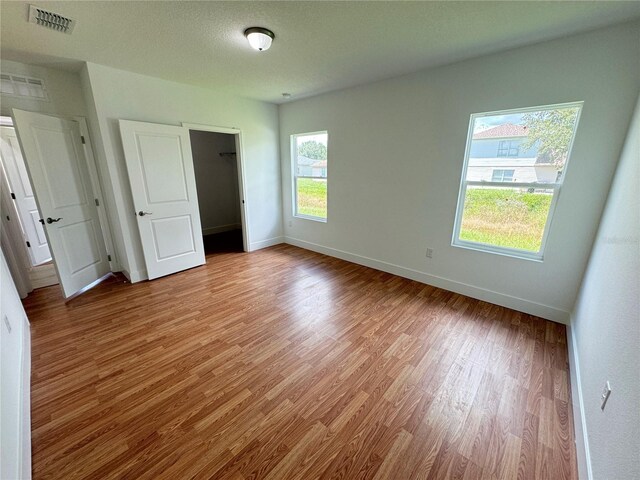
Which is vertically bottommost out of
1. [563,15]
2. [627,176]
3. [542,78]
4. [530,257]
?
[530,257]

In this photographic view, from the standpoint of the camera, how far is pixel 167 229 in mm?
3613

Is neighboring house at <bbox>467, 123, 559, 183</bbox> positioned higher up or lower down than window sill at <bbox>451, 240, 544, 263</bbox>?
higher up

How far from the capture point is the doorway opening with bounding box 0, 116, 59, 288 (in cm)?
324

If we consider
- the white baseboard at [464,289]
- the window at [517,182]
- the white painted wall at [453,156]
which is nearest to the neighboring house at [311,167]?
the white painted wall at [453,156]

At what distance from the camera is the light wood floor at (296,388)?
137 centimetres

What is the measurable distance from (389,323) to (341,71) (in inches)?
114

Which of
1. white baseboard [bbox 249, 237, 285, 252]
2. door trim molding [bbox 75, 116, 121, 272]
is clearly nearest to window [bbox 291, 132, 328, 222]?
white baseboard [bbox 249, 237, 285, 252]

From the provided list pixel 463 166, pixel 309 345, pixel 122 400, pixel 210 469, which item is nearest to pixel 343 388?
pixel 309 345

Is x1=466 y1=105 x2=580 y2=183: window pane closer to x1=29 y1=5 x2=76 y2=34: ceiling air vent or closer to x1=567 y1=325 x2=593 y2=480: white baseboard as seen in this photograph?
x1=567 y1=325 x2=593 y2=480: white baseboard

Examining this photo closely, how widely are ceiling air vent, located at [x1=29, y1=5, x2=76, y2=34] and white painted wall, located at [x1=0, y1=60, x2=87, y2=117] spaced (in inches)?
47.7

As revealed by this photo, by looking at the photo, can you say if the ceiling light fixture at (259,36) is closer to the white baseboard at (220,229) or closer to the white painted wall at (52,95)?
the white painted wall at (52,95)

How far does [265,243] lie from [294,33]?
3.51m

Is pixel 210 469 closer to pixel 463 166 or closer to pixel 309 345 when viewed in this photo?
pixel 309 345

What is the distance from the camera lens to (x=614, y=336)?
4.28 feet
